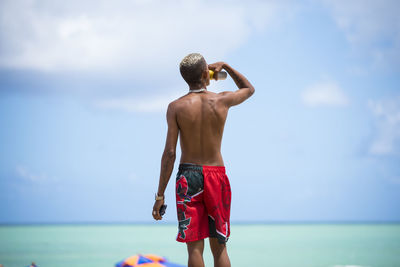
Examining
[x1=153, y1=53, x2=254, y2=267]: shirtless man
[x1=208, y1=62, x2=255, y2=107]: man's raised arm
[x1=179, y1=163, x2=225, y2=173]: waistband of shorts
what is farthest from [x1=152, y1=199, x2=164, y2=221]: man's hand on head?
[x1=208, y1=62, x2=255, y2=107]: man's raised arm

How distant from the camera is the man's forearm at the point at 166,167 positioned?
3951 mm

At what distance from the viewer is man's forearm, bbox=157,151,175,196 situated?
3951 mm

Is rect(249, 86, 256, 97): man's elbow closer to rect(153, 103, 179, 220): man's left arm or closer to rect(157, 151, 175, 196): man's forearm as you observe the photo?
rect(153, 103, 179, 220): man's left arm

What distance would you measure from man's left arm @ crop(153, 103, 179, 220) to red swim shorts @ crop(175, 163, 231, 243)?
11 cm

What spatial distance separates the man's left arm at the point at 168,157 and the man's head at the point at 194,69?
252 millimetres

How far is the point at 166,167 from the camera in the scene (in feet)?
13.0

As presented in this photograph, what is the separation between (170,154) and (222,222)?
65cm

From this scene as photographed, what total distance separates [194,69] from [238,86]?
503 mm

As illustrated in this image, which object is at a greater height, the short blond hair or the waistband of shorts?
the short blond hair

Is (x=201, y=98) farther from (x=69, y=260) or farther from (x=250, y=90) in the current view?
(x=69, y=260)

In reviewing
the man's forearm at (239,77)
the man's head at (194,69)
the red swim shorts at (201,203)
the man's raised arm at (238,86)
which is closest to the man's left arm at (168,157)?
the red swim shorts at (201,203)

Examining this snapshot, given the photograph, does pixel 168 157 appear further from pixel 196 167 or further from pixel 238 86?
pixel 238 86

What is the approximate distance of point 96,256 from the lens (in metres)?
16.6

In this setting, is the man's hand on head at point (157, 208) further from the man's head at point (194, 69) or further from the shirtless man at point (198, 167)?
the man's head at point (194, 69)
